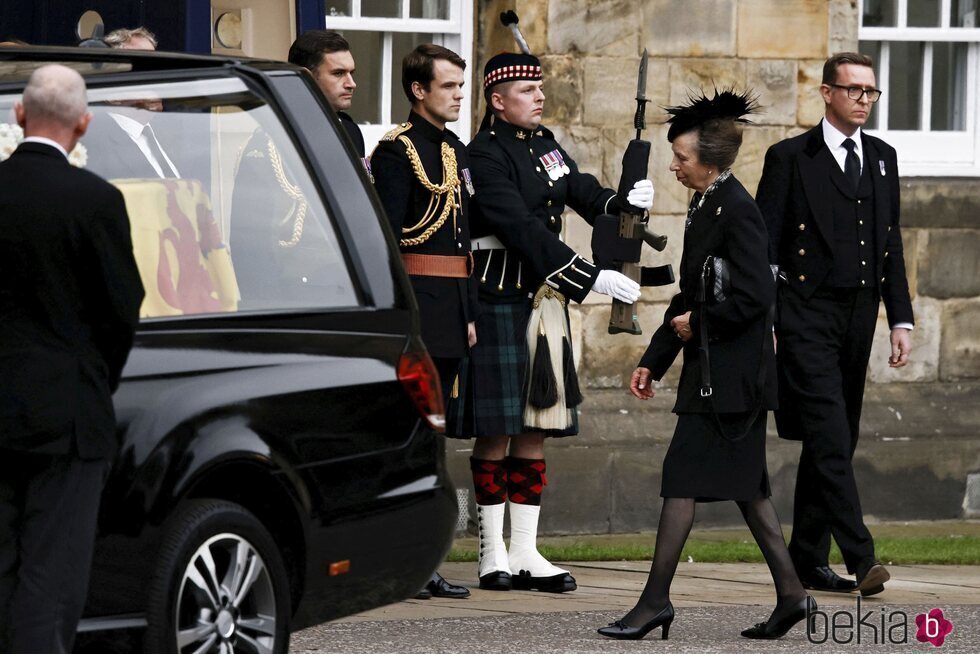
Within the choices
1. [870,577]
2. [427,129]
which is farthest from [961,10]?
[427,129]

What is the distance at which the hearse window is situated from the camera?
5262 millimetres

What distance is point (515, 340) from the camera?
8375mm

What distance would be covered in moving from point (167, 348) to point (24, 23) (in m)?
4.03

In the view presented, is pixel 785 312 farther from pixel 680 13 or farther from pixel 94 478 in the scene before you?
pixel 94 478

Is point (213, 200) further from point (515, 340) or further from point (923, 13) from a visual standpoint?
point (923, 13)

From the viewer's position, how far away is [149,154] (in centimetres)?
533

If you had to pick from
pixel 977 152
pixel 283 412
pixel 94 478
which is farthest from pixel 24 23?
pixel 977 152

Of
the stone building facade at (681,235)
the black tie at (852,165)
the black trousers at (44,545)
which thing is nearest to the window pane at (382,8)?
the stone building facade at (681,235)

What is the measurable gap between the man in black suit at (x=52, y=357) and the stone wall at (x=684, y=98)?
5.94 meters

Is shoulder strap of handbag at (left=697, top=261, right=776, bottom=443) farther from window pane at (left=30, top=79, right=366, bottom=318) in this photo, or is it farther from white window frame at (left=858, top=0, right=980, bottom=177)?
white window frame at (left=858, top=0, right=980, bottom=177)

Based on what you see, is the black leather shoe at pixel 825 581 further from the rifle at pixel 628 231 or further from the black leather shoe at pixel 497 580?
the rifle at pixel 628 231

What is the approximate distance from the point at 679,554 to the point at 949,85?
5442 mm

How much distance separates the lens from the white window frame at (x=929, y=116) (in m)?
11.5

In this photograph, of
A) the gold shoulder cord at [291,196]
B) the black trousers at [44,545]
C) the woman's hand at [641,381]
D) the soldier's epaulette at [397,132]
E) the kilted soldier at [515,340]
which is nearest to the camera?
the black trousers at [44,545]
